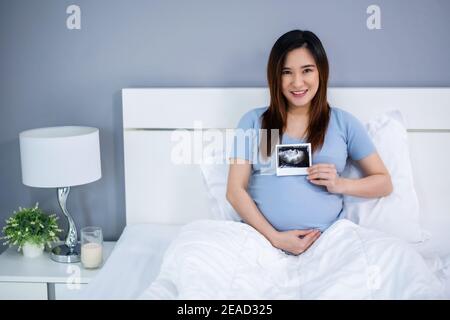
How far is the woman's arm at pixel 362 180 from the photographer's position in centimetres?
168

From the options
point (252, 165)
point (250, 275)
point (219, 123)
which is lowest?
point (250, 275)

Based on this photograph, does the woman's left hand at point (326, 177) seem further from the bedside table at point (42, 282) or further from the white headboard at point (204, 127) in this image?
the bedside table at point (42, 282)

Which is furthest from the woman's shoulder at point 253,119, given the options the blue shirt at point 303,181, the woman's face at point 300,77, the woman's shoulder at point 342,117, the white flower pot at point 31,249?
the white flower pot at point 31,249

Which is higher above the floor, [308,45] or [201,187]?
[308,45]

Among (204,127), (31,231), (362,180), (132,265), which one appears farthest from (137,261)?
(362,180)

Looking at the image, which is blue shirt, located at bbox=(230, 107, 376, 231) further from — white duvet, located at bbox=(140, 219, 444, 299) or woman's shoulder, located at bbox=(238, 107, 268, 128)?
white duvet, located at bbox=(140, 219, 444, 299)

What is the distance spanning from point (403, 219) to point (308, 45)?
68cm

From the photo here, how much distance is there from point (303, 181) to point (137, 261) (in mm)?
627

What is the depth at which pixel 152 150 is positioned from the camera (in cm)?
206

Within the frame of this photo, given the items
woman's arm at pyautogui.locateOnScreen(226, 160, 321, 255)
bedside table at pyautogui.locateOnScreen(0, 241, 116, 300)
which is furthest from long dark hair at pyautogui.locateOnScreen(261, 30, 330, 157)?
bedside table at pyautogui.locateOnScreen(0, 241, 116, 300)

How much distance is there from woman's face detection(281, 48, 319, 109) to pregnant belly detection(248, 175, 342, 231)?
10.8 inches

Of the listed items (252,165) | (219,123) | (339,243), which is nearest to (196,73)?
(219,123)

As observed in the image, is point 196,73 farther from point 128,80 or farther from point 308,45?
point 308,45
